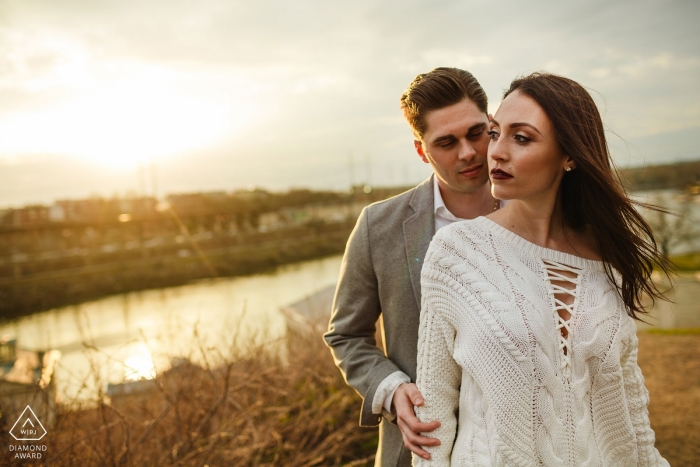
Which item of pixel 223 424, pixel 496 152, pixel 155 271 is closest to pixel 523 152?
pixel 496 152

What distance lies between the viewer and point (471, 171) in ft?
5.65

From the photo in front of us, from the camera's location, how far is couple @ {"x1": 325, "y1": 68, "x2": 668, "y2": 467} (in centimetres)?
124

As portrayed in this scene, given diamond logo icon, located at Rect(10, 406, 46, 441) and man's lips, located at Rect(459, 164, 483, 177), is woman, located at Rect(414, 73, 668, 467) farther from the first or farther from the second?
diamond logo icon, located at Rect(10, 406, 46, 441)

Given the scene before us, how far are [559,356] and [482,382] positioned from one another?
234 mm

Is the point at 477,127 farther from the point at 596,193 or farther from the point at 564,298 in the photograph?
the point at 564,298

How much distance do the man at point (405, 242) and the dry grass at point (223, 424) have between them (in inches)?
50.2

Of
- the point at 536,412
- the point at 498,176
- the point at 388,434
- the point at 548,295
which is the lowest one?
the point at 388,434

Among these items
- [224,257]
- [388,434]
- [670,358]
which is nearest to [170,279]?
[224,257]

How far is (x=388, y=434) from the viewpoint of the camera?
171cm

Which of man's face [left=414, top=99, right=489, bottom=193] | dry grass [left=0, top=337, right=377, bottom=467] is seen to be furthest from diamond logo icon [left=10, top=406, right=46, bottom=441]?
man's face [left=414, top=99, right=489, bottom=193]

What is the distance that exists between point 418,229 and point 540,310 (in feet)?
1.88

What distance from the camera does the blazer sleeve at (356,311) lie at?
5.51 ft

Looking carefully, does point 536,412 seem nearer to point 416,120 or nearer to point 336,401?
point 416,120

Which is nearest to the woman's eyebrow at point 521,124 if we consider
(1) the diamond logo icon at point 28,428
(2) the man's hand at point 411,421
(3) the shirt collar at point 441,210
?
(3) the shirt collar at point 441,210
